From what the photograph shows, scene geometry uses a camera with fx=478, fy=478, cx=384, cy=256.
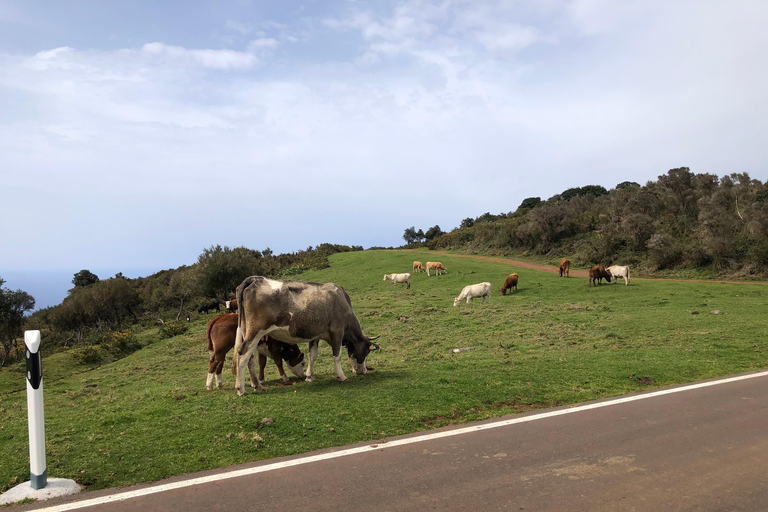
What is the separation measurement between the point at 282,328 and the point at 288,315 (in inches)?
11.4

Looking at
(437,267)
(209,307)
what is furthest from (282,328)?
(437,267)

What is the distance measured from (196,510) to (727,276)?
37.6 metres

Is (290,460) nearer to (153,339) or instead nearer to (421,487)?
(421,487)

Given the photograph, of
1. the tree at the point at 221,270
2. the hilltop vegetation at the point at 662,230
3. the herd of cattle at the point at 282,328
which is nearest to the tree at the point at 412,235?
the hilltop vegetation at the point at 662,230

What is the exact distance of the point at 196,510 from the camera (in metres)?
4.51

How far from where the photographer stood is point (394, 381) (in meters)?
10.0

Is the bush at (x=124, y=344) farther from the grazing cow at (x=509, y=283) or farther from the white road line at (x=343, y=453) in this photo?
the white road line at (x=343, y=453)

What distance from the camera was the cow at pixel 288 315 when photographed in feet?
30.8

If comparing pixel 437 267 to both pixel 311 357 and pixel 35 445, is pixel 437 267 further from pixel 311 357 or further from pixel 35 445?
pixel 35 445

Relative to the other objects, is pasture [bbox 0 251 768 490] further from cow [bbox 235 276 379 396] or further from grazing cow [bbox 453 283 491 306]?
grazing cow [bbox 453 283 491 306]

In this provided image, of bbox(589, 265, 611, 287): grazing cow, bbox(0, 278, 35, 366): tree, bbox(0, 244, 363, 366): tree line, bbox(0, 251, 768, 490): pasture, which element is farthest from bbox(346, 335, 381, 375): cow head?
bbox(0, 278, 35, 366): tree

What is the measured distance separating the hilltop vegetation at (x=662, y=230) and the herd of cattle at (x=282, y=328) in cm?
3273

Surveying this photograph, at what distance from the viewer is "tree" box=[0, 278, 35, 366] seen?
32094 mm

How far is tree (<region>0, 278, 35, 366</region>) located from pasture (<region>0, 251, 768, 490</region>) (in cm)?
1480
